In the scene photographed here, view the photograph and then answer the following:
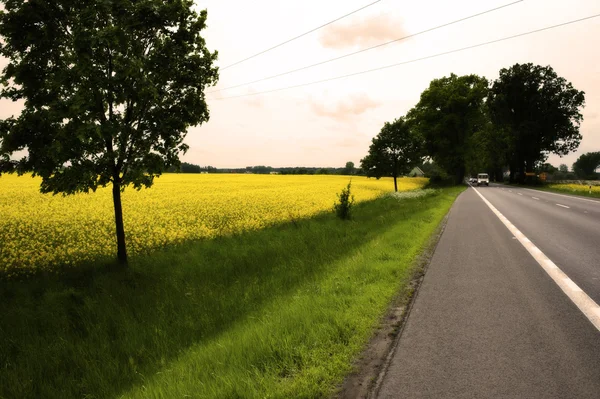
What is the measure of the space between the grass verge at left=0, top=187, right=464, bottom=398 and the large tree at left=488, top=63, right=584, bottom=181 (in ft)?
159

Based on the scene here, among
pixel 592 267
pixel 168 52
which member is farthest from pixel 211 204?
pixel 592 267

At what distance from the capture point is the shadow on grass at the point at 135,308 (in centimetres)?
470

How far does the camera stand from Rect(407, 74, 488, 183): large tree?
49.2 m


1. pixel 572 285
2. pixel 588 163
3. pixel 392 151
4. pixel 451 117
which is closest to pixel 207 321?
pixel 572 285

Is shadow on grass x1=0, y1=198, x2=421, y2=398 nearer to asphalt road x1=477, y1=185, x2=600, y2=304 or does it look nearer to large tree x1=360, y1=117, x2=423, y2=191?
asphalt road x1=477, y1=185, x2=600, y2=304

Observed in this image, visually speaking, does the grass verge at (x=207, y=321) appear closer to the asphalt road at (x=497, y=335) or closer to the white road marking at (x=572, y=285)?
the asphalt road at (x=497, y=335)

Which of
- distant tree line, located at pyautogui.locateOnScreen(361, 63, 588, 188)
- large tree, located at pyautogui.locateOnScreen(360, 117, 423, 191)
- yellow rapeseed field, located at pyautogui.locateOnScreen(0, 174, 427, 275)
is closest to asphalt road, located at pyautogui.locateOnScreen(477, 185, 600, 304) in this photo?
yellow rapeseed field, located at pyautogui.locateOnScreen(0, 174, 427, 275)

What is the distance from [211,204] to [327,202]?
22.4 feet

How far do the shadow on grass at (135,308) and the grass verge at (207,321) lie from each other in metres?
0.03

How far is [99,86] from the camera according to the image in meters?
7.98

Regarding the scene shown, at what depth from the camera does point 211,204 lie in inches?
730

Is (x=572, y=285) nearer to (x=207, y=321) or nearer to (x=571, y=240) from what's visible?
(x=571, y=240)

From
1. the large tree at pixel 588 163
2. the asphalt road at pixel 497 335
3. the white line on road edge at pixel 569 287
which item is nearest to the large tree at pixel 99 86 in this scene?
the asphalt road at pixel 497 335

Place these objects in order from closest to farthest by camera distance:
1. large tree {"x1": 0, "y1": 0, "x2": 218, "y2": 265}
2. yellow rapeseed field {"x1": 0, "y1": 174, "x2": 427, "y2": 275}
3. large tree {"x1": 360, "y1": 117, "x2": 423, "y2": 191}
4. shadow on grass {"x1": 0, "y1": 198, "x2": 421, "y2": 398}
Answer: shadow on grass {"x1": 0, "y1": 198, "x2": 421, "y2": 398}, large tree {"x1": 0, "y1": 0, "x2": 218, "y2": 265}, yellow rapeseed field {"x1": 0, "y1": 174, "x2": 427, "y2": 275}, large tree {"x1": 360, "y1": 117, "x2": 423, "y2": 191}
